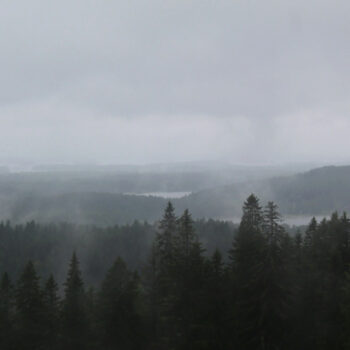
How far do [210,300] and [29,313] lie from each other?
42.0 feet

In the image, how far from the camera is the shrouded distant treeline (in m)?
22.5

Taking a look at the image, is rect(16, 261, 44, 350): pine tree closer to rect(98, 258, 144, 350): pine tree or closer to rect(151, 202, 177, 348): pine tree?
rect(98, 258, 144, 350): pine tree

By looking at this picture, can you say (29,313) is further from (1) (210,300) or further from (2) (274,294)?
(2) (274,294)

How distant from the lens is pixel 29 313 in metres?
29.8

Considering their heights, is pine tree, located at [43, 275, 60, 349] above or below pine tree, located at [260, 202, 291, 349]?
below

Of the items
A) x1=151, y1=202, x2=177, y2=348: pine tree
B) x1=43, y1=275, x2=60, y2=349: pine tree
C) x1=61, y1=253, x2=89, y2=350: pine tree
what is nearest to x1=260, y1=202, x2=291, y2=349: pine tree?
x1=151, y1=202, x2=177, y2=348: pine tree

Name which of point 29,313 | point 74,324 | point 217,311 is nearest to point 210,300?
point 217,311

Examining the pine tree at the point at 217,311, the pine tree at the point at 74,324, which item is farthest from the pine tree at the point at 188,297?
the pine tree at the point at 74,324

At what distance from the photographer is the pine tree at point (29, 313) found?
29031mm

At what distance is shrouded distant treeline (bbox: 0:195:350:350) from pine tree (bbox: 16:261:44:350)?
0.06m

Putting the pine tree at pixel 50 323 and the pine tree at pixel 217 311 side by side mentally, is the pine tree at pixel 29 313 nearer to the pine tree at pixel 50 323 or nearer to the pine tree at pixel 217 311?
the pine tree at pixel 50 323

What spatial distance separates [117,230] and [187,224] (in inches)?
3554

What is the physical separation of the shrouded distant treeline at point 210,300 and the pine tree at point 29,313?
0.06 metres

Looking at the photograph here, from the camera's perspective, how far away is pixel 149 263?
3344 cm
